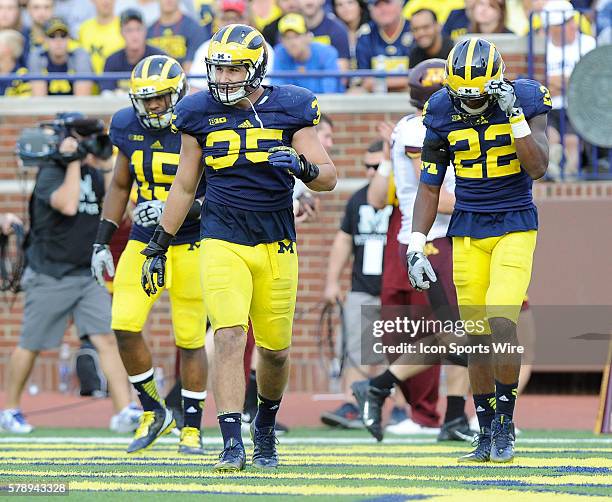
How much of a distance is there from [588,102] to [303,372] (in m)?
3.63

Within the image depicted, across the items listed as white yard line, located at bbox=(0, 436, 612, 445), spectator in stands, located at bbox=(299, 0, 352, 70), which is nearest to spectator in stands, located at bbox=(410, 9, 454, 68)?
spectator in stands, located at bbox=(299, 0, 352, 70)

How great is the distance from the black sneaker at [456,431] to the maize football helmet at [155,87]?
2.73 m

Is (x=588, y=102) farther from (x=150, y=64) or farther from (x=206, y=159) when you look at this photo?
(x=206, y=159)

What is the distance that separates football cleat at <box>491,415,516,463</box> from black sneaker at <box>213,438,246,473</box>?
1.36 m

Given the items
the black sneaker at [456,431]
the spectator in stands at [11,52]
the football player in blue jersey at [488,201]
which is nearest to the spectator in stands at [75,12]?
the spectator in stands at [11,52]

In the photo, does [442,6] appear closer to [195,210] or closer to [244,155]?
[195,210]

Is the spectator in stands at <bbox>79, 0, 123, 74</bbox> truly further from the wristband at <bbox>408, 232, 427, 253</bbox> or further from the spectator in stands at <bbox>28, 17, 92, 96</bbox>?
the wristband at <bbox>408, 232, 427, 253</bbox>

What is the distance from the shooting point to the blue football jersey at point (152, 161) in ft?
28.7

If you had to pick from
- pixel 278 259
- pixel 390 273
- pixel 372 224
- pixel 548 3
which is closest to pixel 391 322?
pixel 390 273

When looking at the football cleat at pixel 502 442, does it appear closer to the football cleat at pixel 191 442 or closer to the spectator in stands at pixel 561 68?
the football cleat at pixel 191 442

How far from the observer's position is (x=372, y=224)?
36.8 feet

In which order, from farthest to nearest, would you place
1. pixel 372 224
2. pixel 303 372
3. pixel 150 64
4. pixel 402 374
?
pixel 303 372
pixel 372 224
pixel 402 374
pixel 150 64

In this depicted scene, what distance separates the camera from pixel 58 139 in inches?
426

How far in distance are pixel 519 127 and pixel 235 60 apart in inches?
57.9
